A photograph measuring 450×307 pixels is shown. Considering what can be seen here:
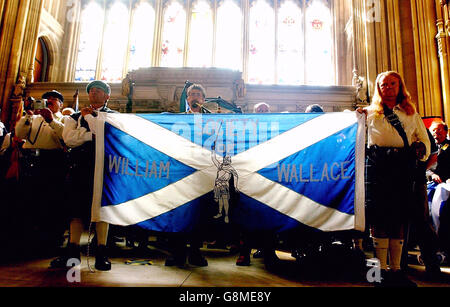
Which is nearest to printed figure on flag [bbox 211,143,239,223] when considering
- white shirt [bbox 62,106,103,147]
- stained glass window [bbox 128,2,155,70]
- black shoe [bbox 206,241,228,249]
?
white shirt [bbox 62,106,103,147]

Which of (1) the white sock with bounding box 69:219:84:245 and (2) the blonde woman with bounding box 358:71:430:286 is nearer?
(2) the blonde woman with bounding box 358:71:430:286

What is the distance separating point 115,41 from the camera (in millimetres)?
11156

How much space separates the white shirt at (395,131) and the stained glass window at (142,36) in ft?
35.0

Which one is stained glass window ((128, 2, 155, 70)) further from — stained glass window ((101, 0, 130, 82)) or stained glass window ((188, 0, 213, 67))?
stained glass window ((188, 0, 213, 67))

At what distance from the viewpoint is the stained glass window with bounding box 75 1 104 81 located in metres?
10.9

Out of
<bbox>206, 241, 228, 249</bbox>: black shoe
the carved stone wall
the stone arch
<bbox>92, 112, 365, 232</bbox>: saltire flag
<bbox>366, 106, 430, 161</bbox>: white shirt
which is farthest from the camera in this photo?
the stone arch

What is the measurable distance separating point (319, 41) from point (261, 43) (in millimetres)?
2483

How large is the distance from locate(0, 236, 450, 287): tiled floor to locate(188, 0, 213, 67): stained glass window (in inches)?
393

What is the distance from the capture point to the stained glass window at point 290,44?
423 inches

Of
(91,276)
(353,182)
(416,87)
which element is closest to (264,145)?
(353,182)

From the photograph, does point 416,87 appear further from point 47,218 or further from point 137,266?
point 47,218

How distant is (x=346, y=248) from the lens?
2438 millimetres

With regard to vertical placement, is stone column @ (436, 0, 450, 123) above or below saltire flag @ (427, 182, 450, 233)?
above

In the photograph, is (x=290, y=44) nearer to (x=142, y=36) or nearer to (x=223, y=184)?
(x=142, y=36)
